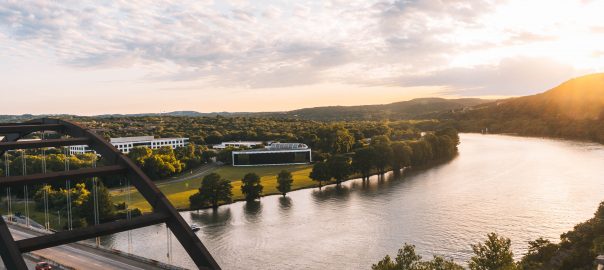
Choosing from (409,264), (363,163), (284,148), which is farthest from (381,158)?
(409,264)

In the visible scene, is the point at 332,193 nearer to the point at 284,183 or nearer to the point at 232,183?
the point at 284,183

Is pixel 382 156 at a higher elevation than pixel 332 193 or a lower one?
higher

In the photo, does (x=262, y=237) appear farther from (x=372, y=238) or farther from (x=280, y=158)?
(x=280, y=158)

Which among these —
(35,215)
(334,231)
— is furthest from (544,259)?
(35,215)

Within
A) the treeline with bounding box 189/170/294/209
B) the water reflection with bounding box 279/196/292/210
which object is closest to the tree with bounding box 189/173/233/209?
the treeline with bounding box 189/170/294/209

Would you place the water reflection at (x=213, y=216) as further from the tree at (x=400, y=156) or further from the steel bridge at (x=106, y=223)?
the steel bridge at (x=106, y=223)

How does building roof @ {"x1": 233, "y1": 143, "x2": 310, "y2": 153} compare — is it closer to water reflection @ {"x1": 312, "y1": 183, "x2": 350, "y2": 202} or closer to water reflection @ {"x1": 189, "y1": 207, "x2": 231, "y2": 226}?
water reflection @ {"x1": 312, "y1": 183, "x2": 350, "y2": 202}

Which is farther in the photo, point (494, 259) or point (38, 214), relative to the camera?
point (38, 214)

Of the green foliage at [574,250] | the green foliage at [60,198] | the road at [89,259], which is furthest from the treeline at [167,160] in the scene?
the green foliage at [574,250]
